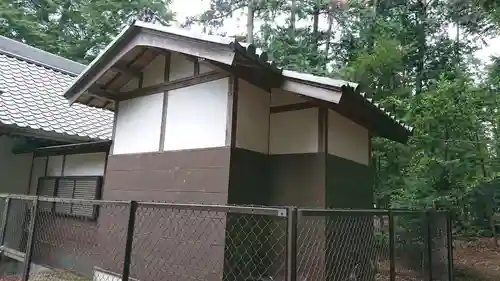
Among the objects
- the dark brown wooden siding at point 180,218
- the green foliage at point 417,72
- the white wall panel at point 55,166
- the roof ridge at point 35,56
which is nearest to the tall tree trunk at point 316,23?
the green foliage at point 417,72

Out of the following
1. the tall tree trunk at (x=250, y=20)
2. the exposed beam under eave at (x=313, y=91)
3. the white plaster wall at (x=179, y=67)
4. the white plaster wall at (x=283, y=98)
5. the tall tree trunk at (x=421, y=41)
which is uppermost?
the tall tree trunk at (x=250, y=20)

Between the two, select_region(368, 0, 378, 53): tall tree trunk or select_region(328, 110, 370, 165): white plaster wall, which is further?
select_region(368, 0, 378, 53): tall tree trunk

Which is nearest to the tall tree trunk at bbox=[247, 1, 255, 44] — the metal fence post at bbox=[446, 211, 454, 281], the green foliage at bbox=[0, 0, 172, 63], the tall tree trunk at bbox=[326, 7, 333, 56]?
the tall tree trunk at bbox=[326, 7, 333, 56]

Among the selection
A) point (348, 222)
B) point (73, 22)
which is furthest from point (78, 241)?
point (73, 22)

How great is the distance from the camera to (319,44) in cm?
1341

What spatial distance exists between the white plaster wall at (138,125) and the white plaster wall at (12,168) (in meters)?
3.01

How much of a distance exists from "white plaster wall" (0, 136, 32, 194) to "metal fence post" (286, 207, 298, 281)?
22.4ft

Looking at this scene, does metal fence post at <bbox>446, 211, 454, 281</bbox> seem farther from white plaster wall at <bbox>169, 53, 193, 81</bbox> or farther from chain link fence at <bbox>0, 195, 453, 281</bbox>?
white plaster wall at <bbox>169, 53, 193, 81</bbox>

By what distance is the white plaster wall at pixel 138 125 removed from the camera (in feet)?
16.6

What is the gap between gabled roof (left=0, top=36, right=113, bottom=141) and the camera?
6340mm

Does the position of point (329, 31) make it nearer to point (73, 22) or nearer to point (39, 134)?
point (39, 134)

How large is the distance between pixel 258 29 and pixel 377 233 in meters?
11.4

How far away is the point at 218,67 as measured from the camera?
4262 mm

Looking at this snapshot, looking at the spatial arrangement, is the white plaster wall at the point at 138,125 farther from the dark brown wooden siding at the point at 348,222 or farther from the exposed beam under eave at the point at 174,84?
the dark brown wooden siding at the point at 348,222
